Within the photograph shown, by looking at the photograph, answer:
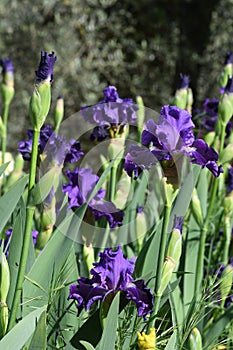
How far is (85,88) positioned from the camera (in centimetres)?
464

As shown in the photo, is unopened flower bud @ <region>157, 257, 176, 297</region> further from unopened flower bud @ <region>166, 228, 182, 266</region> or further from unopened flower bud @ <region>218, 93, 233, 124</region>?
unopened flower bud @ <region>218, 93, 233, 124</region>

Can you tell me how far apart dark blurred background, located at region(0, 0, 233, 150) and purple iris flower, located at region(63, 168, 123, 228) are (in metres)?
3.10

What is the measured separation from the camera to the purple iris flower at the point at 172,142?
95 centimetres

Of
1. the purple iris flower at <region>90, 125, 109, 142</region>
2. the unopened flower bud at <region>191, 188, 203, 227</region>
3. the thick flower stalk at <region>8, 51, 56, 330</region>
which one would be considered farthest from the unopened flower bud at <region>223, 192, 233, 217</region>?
the thick flower stalk at <region>8, 51, 56, 330</region>

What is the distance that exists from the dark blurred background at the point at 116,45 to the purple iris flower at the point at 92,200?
3.10m

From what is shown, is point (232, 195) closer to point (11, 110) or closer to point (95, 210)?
point (95, 210)

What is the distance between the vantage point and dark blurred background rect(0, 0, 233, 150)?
4.50 metres

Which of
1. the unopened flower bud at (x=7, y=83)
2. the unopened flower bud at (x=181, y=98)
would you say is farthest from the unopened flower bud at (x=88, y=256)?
the unopened flower bud at (x=7, y=83)

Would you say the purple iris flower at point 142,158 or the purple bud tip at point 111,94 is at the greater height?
the purple bud tip at point 111,94

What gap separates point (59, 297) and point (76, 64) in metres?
3.59

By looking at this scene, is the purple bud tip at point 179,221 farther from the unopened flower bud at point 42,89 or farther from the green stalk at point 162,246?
the unopened flower bud at point 42,89

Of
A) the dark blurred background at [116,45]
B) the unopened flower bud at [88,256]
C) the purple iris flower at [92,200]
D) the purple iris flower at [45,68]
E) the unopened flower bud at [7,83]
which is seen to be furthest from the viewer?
the dark blurred background at [116,45]

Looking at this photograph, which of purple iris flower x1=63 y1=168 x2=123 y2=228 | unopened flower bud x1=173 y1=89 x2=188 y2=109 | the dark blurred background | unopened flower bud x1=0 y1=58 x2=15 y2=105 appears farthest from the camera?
the dark blurred background

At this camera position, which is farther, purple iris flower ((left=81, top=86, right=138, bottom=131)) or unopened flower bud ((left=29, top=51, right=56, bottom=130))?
purple iris flower ((left=81, top=86, right=138, bottom=131))
